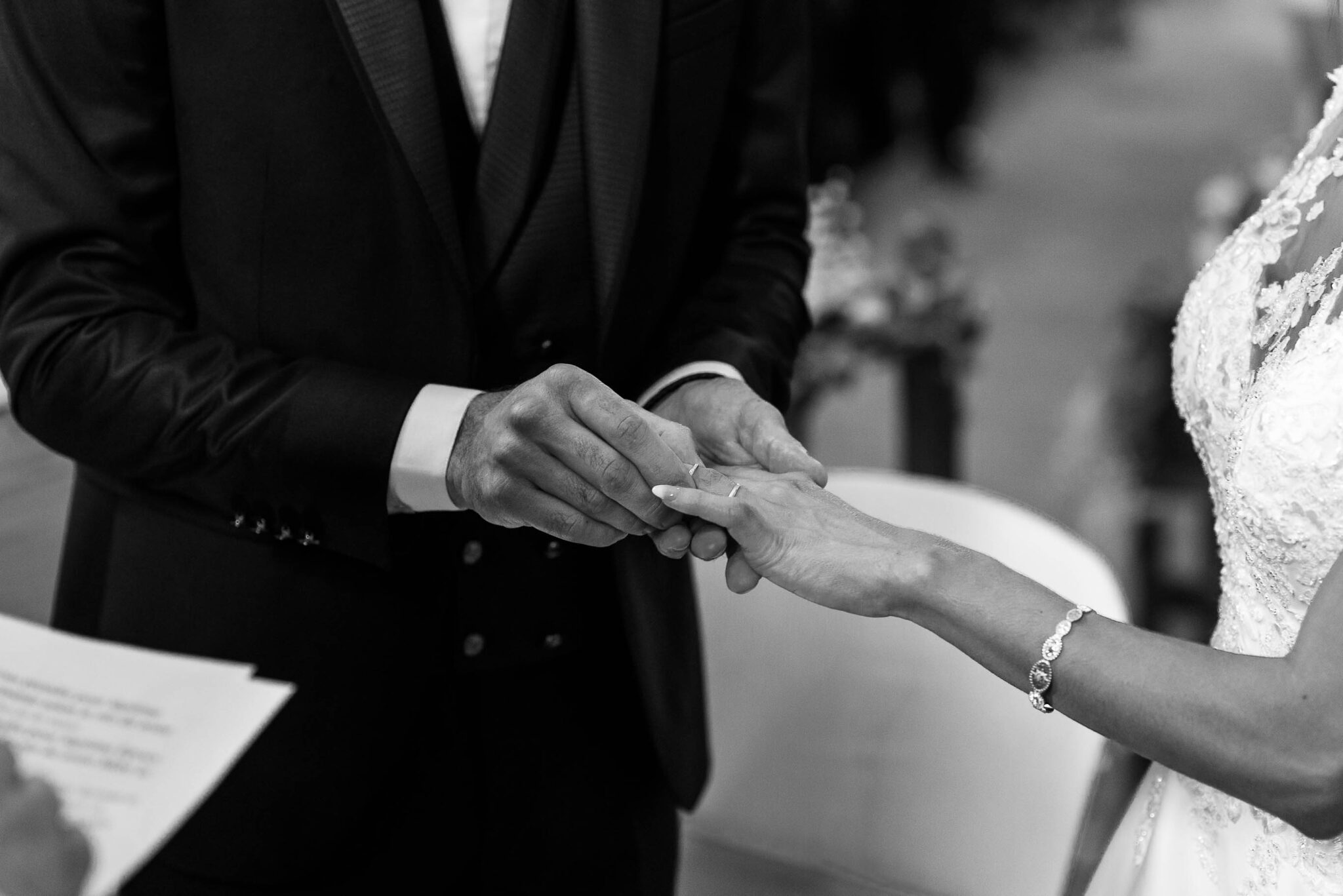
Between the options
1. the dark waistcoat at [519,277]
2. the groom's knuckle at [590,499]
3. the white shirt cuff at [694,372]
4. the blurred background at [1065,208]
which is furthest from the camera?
the blurred background at [1065,208]

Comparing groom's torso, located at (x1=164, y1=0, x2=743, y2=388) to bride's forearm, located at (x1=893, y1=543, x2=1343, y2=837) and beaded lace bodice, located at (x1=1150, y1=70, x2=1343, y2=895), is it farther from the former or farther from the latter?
beaded lace bodice, located at (x1=1150, y1=70, x2=1343, y2=895)

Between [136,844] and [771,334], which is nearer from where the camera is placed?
[136,844]

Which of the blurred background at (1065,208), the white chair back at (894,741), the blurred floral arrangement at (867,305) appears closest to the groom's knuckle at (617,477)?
the white chair back at (894,741)

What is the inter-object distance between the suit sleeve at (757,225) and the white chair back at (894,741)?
0.48m

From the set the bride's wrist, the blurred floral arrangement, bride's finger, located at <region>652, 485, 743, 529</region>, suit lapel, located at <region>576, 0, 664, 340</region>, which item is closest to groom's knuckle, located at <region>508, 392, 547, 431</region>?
→ bride's finger, located at <region>652, 485, 743, 529</region>

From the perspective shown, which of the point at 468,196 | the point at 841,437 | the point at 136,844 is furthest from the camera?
the point at 841,437

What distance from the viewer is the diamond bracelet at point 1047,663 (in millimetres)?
1161

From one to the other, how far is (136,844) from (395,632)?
0.59 metres

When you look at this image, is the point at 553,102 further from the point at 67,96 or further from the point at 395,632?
the point at 395,632

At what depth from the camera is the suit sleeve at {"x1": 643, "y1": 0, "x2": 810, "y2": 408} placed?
150cm

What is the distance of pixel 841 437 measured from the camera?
488 centimetres

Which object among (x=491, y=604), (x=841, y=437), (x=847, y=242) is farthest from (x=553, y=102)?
(x=841, y=437)

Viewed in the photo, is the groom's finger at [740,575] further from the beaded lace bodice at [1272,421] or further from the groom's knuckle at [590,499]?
A: the beaded lace bodice at [1272,421]

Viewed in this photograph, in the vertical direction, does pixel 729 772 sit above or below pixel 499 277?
below
